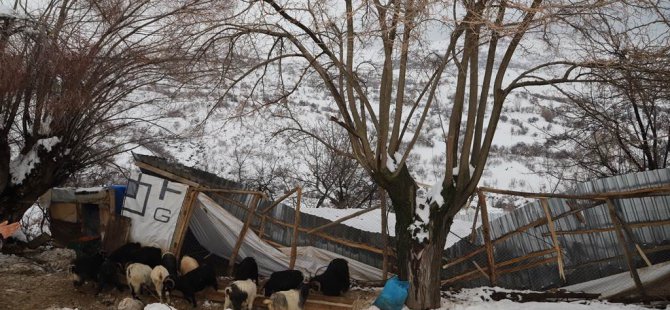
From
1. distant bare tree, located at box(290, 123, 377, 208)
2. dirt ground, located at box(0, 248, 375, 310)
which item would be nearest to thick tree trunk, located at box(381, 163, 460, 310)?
dirt ground, located at box(0, 248, 375, 310)

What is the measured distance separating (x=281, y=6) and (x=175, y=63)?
153 inches

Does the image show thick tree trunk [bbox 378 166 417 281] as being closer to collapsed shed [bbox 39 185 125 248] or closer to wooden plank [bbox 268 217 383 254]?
wooden plank [bbox 268 217 383 254]

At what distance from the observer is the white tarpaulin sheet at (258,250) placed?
9802mm

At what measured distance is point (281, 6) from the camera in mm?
8406

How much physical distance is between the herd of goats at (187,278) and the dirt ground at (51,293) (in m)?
0.18

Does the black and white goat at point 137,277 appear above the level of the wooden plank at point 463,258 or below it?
below

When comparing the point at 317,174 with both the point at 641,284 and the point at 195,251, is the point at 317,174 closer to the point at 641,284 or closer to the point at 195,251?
the point at 195,251

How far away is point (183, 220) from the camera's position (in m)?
9.80

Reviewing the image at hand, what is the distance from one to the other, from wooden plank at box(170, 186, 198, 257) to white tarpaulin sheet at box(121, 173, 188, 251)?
97mm

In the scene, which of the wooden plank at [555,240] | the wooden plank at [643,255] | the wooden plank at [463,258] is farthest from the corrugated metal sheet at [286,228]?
the wooden plank at [643,255]

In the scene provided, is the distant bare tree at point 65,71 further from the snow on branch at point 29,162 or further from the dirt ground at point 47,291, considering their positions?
the dirt ground at point 47,291

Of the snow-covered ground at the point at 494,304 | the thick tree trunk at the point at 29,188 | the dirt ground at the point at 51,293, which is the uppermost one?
the thick tree trunk at the point at 29,188

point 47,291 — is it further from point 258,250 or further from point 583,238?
point 583,238

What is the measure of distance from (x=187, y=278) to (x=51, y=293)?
242 centimetres
